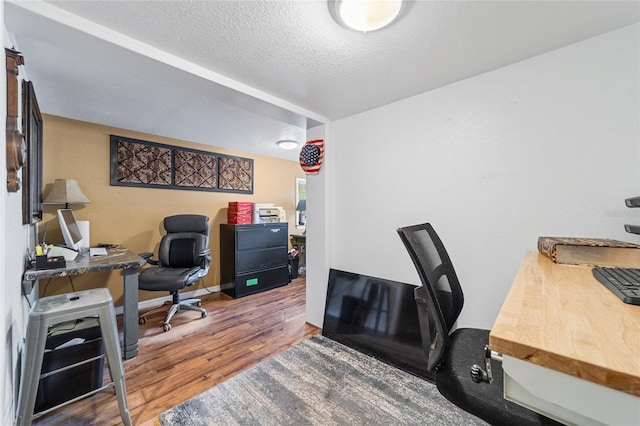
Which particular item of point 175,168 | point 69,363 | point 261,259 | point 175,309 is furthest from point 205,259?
point 69,363

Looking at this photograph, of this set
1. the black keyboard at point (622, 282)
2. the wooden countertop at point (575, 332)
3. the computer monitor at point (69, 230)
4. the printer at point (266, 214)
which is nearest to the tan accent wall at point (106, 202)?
the computer monitor at point (69, 230)

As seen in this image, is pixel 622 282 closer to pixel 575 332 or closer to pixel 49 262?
pixel 575 332

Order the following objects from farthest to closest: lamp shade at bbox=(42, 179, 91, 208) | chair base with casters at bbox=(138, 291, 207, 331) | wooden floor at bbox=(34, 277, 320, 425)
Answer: chair base with casters at bbox=(138, 291, 207, 331)
lamp shade at bbox=(42, 179, 91, 208)
wooden floor at bbox=(34, 277, 320, 425)

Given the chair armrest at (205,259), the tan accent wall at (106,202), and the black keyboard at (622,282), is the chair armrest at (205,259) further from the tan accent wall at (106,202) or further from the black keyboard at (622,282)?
the black keyboard at (622,282)

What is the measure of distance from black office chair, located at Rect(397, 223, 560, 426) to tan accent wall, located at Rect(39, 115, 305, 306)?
130 inches

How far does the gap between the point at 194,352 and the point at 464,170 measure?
2569 mm

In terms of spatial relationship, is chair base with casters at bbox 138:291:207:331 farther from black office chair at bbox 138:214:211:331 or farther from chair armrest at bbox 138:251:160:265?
chair armrest at bbox 138:251:160:265

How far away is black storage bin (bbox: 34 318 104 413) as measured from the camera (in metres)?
1.47

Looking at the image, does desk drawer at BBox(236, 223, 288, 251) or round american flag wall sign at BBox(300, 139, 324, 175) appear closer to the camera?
round american flag wall sign at BBox(300, 139, 324, 175)

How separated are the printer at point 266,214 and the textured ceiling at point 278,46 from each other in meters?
1.84

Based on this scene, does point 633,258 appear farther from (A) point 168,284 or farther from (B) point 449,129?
(A) point 168,284

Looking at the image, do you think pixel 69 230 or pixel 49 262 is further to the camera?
pixel 69 230

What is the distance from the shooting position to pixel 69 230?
2250 millimetres

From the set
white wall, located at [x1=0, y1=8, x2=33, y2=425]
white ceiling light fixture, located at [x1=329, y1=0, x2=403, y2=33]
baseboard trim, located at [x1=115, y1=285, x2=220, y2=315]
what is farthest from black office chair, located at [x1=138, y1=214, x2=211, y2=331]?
white ceiling light fixture, located at [x1=329, y1=0, x2=403, y2=33]
